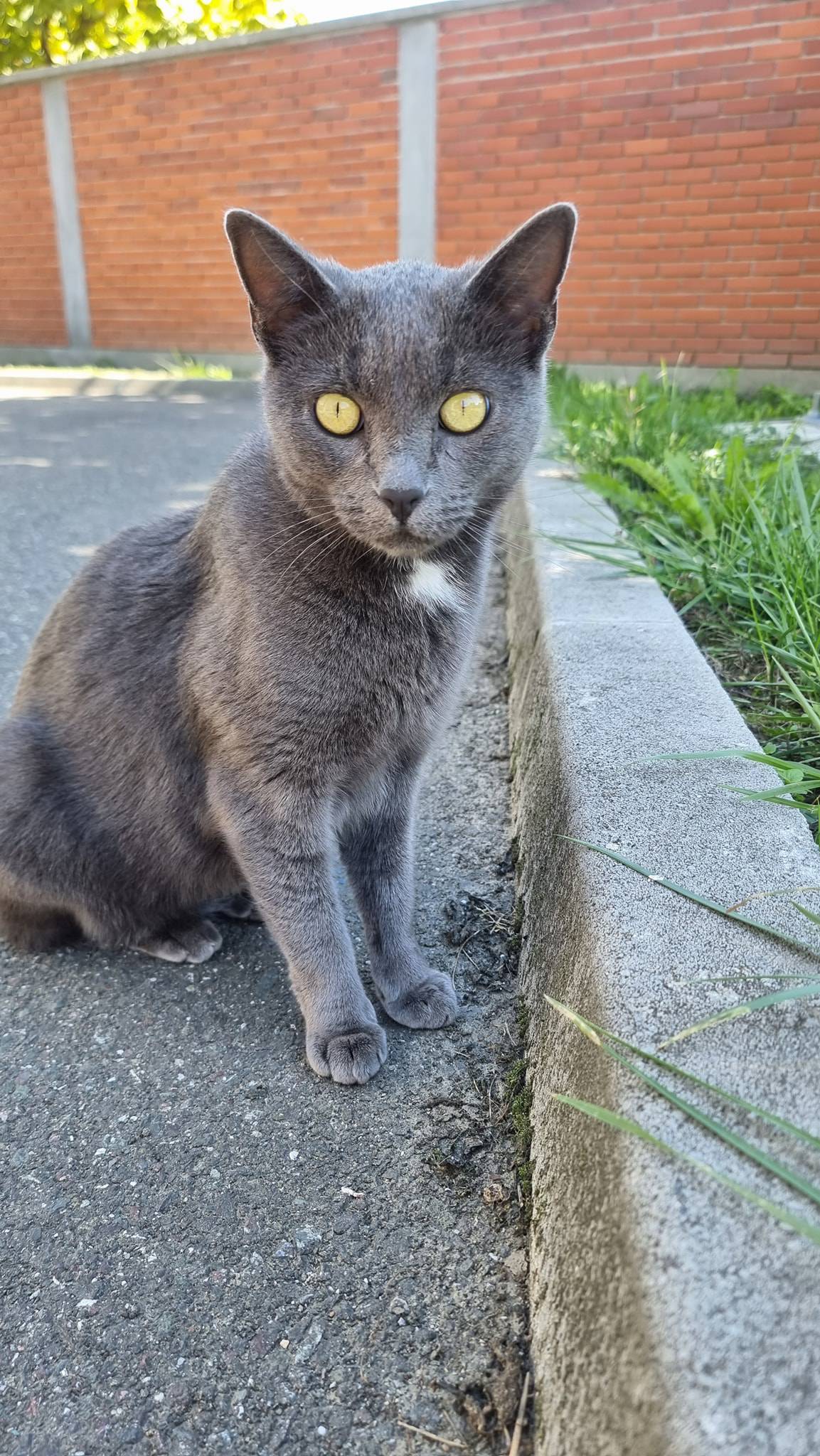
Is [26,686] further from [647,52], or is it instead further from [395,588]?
[647,52]

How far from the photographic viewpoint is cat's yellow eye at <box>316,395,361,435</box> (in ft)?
4.11

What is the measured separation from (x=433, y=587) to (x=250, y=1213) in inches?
33.0

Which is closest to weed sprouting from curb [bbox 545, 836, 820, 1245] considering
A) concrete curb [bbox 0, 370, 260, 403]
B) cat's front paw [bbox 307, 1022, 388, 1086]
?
cat's front paw [bbox 307, 1022, 388, 1086]

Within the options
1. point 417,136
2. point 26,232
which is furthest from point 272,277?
point 26,232

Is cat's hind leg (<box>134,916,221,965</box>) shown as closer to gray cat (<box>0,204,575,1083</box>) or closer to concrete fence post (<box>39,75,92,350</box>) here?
gray cat (<box>0,204,575,1083</box>)

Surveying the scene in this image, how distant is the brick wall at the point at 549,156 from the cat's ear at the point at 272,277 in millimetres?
6041

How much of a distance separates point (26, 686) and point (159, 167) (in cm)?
831

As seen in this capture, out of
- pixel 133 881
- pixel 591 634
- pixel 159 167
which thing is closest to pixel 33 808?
pixel 133 881

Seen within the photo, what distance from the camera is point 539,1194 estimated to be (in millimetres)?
1013

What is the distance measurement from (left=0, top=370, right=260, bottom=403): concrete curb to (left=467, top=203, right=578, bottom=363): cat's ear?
6.23 m

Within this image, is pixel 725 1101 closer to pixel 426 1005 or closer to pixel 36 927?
pixel 426 1005

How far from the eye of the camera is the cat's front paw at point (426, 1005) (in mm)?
1386

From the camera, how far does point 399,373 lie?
1221mm

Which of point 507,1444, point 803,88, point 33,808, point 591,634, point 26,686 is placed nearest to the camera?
point 507,1444
